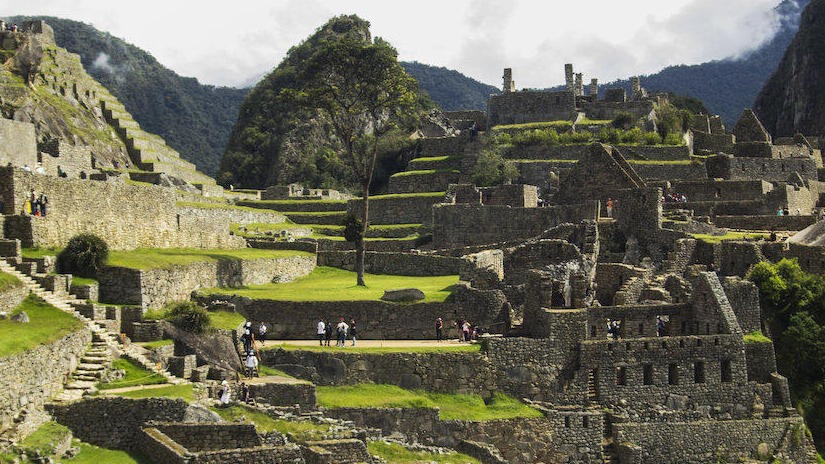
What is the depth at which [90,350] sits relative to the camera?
83.8ft

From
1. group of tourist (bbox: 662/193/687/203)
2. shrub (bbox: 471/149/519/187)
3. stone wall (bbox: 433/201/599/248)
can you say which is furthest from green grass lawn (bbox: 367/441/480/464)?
shrub (bbox: 471/149/519/187)

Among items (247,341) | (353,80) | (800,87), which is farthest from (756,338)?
(800,87)

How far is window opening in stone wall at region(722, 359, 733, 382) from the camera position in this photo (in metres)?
31.2

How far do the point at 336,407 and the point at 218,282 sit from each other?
403 inches

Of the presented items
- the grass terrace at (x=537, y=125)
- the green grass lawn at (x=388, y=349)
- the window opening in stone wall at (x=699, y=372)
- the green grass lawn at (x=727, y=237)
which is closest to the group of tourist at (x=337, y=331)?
the green grass lawn at (x=388, y=349)

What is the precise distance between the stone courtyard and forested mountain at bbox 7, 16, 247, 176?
75.0m

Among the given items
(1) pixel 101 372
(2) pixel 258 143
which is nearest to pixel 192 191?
(1) pixel 101 372

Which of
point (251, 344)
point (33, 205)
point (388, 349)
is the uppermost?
point (33, 205)

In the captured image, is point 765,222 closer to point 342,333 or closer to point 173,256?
point 342,333

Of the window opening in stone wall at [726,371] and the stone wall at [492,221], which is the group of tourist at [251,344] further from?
the stone wall at [492,221]

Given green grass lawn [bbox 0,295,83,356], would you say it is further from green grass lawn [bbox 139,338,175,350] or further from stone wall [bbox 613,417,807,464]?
stone wall [bbox 613,417,807,464]

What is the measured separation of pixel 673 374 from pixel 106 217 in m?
19.5

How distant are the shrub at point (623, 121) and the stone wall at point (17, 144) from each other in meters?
37.8

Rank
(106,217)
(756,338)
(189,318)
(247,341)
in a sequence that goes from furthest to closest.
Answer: (106,217) < (756,338) < (247,341) < (189,318)
